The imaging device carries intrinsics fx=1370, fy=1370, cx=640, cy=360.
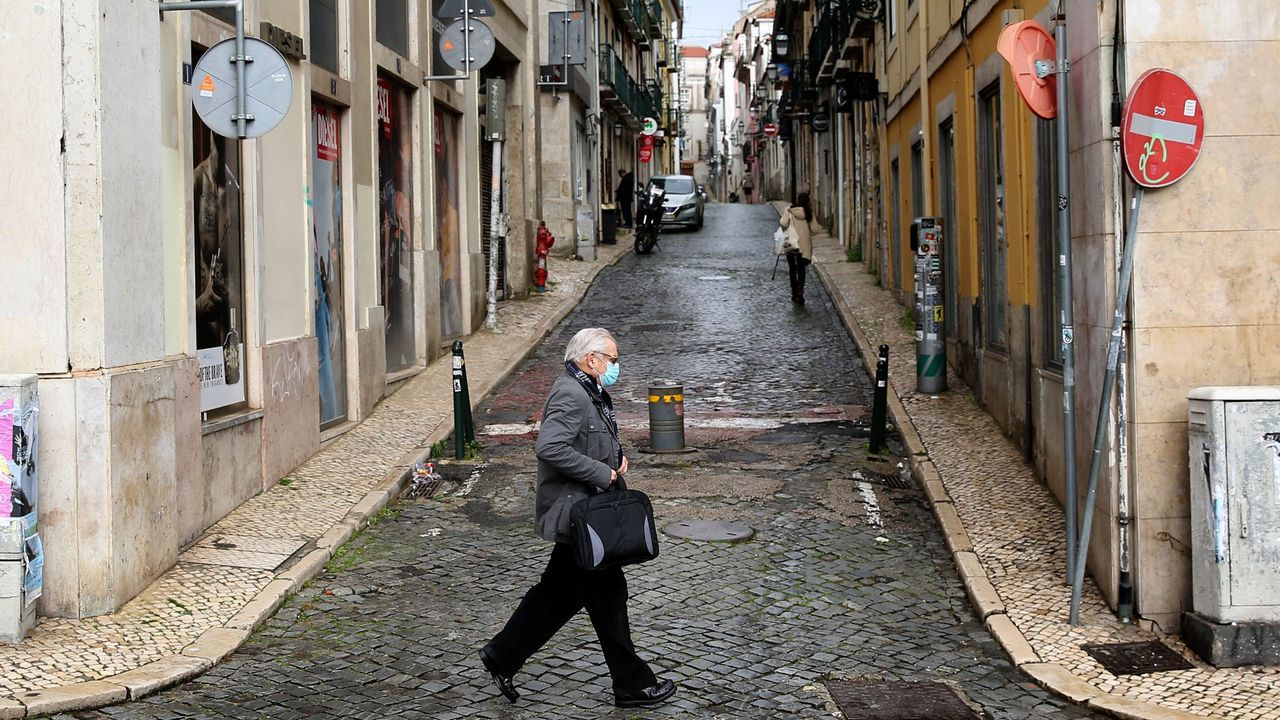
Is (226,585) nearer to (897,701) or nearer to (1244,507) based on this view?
(897,701)

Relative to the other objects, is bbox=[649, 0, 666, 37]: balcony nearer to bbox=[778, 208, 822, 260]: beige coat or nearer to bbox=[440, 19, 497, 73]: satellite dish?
bbox=[778, 208, 822, 260]: beige coat

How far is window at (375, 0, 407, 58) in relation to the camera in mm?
14461

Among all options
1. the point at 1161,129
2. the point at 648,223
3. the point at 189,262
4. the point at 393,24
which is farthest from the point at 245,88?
the point at 648,223

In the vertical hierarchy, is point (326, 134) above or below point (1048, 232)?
above

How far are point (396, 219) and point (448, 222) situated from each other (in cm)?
273

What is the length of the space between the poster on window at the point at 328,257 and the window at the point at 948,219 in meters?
6.13

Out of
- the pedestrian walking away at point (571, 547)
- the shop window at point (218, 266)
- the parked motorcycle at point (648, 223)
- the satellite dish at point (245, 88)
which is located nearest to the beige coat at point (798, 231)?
the parked motorcycle at point (648, 223)

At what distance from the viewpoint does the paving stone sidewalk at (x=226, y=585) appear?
6.22m

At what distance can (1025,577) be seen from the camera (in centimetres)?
784

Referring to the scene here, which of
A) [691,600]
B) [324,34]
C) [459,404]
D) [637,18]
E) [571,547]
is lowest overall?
[691,600]

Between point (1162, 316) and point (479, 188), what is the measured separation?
43.7ft

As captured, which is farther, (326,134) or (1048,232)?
(326,134)

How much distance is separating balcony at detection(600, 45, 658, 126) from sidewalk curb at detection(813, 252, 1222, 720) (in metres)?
25.9

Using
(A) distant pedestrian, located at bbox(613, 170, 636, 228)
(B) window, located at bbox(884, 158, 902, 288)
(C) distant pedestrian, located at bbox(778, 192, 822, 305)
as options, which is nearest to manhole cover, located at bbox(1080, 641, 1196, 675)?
(B) window, located at bbox(884, 158, 902, 288)
